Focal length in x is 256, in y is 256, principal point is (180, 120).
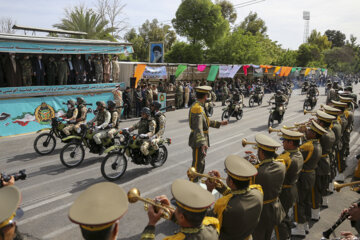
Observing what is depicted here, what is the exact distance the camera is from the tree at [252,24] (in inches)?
2111

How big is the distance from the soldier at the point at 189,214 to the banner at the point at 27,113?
424 inches

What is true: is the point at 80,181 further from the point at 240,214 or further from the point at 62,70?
the point at 62,70

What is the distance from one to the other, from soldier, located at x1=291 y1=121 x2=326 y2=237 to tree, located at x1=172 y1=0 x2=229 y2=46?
2747 centimetres

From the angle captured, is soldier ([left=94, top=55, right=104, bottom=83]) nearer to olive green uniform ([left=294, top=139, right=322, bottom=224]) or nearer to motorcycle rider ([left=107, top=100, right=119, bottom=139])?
motorcycle rider ([left=107, top=100, right=119, bottom=139])

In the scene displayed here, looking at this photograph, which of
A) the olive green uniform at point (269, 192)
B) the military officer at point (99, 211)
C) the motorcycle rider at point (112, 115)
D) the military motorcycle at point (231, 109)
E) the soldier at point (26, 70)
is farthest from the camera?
the military motorcycle at point (231, 109)

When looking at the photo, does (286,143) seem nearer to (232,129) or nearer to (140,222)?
(140,222)

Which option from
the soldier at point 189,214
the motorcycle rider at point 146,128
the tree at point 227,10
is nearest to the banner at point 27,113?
the motorcycle rider at point 146,128

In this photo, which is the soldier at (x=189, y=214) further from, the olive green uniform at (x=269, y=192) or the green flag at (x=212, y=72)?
the green flag at (x=212, y=72)

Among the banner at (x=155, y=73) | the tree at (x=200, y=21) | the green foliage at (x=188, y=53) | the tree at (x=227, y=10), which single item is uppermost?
the tree at (x=227, y=10)

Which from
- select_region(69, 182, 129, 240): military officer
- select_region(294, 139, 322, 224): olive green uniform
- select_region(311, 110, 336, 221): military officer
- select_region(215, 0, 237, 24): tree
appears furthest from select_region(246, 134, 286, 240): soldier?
select_region(215, 0, 237, 24): tree

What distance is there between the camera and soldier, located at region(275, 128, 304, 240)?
12.4ft

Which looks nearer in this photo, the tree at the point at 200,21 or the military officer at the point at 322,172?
the military officer at the point at 322,172

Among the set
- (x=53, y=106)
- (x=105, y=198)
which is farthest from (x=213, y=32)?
(x=105, y=198)

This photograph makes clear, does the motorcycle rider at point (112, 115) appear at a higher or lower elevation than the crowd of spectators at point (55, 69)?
lower
